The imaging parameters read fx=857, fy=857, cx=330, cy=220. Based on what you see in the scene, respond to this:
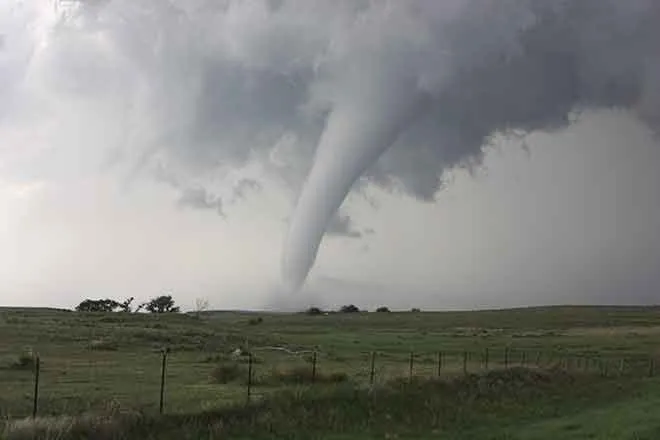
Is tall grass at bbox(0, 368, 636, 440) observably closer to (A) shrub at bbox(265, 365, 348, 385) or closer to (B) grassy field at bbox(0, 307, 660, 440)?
(B) grassy field at bbox(0, 307, 660, 440)

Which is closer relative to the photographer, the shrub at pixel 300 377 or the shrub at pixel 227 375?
the shrub at pixel 300 377

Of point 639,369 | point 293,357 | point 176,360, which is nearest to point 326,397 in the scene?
point 176,360

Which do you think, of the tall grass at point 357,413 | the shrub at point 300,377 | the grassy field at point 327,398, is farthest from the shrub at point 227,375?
the tall grass at point 357,413

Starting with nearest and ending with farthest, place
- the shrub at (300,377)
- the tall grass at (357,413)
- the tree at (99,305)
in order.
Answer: the tall grass at (357,413)
the shrub at (300,377)
the tree at (99,305)

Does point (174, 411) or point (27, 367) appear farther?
point (27, 367)

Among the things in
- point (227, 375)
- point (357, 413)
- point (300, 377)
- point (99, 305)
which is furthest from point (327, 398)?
point (99, 305)

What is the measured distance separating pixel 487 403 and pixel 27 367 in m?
23.6

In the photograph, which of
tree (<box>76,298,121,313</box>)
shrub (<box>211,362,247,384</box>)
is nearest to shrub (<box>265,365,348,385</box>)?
shrub (<box>211,362,247,384</box>)

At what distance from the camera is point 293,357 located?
58469mm

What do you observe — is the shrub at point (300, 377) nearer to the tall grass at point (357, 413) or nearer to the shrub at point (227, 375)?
the shrub at point (227, 375)

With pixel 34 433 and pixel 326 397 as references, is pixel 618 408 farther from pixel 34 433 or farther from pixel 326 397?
pixel 34 433

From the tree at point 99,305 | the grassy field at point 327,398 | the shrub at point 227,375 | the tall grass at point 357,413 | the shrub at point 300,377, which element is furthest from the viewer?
the tree at point 99,305

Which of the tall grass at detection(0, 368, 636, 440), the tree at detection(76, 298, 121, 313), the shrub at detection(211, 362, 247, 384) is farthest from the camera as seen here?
the tree at detection(76, 298, 121, 313)

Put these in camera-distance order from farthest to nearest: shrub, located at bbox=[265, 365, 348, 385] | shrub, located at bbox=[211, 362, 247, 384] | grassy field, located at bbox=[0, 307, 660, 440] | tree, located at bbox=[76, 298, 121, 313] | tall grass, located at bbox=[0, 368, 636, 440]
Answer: tree, located at bbox=[76, 298, 121, 313] → shrub, located at bbox=[211, 362, 247, 384] → shrub, located at bbox=[265, 365, 348, 385] → grassy field, located at bbox=[0, 307, 660, 440] → tall grass, located at bbox=[0, 368, 636, 440]
